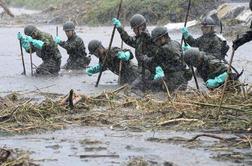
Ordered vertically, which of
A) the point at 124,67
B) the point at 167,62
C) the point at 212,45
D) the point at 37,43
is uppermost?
the point at 212,45

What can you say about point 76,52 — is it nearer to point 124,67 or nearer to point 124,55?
point 124,67

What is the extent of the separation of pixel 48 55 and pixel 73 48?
71 centimetres

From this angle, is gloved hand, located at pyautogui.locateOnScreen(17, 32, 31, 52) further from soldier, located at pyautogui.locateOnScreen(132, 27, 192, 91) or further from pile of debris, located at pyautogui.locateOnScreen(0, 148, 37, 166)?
pile of debris, located at pyautogui.locateOnScreen(0, 148, 37, 166)

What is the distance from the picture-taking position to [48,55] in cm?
1730

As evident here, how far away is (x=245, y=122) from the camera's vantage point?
9.20m

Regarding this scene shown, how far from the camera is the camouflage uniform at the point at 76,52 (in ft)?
57.5

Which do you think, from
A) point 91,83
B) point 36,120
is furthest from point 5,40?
point 36,120

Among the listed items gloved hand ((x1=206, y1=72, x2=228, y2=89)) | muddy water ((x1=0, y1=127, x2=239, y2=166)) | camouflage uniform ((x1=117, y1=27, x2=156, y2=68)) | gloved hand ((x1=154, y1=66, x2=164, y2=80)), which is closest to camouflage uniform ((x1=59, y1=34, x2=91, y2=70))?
camouflage uniform ((x1=117, y1=27, x2=156, y2=68))

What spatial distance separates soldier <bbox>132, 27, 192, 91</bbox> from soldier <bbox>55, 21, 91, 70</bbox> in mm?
4236

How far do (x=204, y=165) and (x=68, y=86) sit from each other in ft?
27.1

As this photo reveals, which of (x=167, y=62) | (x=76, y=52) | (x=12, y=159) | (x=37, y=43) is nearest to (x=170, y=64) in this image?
(x=167, y=62)

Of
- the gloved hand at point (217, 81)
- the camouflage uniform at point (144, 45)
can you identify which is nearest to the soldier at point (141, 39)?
the camouflage uniform at point (144, 45)

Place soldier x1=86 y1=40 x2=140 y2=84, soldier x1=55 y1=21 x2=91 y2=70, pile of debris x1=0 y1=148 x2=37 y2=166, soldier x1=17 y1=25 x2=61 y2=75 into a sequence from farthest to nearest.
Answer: soldier x1=55 y1=21 x2=91 y2=70 → soldier x1=17 y1=25 x2=61 y2=75 → soldier x1=86 y1=40 x2=140 y2=84 → pile of debris x1=0 y1=148 x2=37 y2=166

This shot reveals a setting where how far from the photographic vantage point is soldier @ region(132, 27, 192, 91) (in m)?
13.4
